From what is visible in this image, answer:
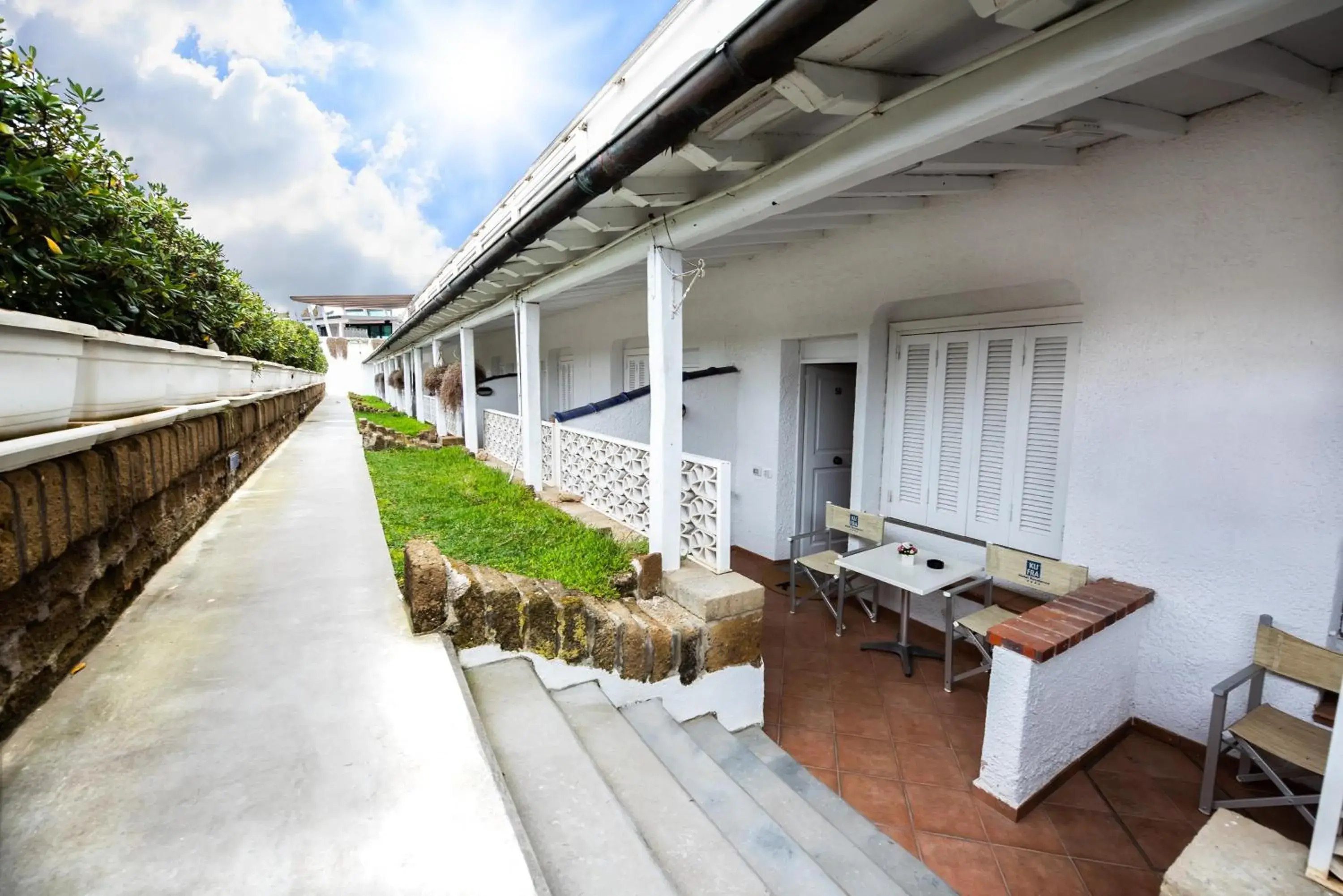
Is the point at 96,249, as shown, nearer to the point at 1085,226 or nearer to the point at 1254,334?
the point at 1085,226

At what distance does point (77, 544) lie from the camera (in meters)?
2.15

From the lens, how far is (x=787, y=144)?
292 centimetres

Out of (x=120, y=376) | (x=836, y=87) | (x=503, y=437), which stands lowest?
(x=503, y=437)

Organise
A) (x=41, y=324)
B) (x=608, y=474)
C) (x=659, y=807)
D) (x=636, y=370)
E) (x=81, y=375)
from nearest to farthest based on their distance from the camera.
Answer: (x=41, y=324) < (x=81, y=375) < (x=659, y=807) < (x=608, y=474) < (x=636, y=370)

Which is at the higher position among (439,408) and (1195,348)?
(1195,348)

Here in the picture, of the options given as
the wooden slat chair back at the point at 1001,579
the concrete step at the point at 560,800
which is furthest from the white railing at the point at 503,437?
the wooden slat chair back at the point at 1001,579

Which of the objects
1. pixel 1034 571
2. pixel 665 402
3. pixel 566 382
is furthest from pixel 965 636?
pixel 566 382

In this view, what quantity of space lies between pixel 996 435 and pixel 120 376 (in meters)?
5.72

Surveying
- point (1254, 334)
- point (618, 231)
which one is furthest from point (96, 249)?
point (1254, 334)

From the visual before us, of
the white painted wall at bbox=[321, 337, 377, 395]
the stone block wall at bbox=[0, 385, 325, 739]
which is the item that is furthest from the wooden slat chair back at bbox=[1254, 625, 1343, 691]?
the white painted wall at bbox=[321, 337, 377, 395]

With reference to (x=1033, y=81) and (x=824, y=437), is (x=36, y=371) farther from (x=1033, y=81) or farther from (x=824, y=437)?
(x=824, y=437)

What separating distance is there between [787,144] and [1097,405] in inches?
112

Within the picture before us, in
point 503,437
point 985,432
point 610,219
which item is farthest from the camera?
point 503,437

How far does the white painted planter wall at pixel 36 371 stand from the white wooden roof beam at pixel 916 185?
3.54 meters
